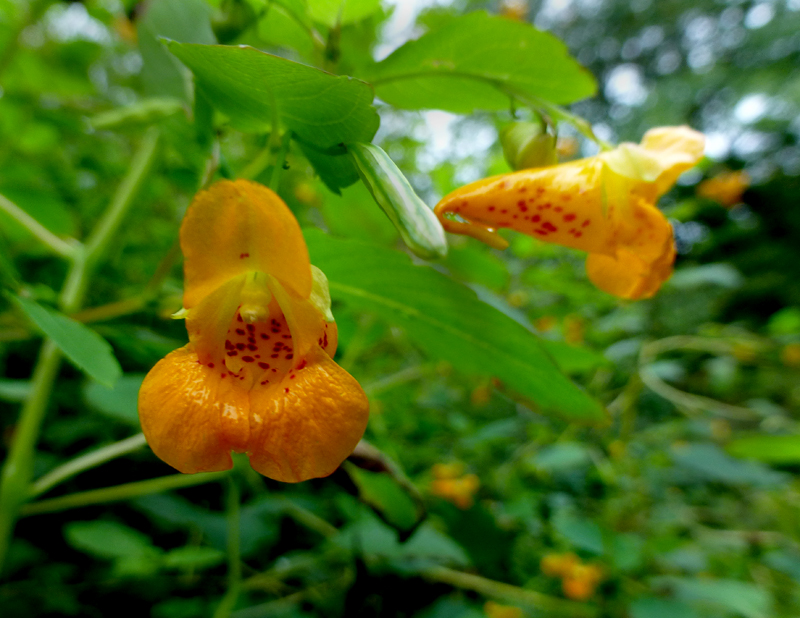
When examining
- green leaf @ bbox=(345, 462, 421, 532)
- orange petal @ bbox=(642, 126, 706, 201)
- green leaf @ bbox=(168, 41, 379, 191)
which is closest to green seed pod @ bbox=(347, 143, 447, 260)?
green leaf @ bbox=(168, 41, 379, 191)

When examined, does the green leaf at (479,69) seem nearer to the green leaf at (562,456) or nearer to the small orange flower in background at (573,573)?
the green leaf at (562,456)

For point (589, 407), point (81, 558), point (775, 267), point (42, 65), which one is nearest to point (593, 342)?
point (589, 407)

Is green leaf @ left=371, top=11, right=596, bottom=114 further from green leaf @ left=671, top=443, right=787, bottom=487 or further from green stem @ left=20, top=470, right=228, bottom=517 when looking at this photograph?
green leaf @ left=671, top=443, right=787, bottom=487

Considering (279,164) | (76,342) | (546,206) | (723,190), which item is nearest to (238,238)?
(279,164)

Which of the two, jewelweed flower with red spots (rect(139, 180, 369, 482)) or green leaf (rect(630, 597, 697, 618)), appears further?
green leaf (rect(630, 597, 697, 618))

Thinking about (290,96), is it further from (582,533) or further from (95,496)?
(582,533)

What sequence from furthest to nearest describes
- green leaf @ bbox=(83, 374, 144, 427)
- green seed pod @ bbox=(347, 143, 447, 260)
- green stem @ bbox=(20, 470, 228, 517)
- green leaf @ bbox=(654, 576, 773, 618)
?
1. green leaf @ bbox=(654, 576, 773, 618)
2. green leaf @ bbox=(83, 374, 144, 427)
3. green stem @ bbox=(20, 470, 228, 517)
4. green seed pod @ bbox=(347, 143, 447, 260)

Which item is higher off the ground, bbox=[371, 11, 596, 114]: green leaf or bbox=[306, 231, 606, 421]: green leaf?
bbox=[371, 11, 596, 114]: green leaf

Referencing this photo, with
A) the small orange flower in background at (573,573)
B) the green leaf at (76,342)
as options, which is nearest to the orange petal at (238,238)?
the green leaf at (76,342)
